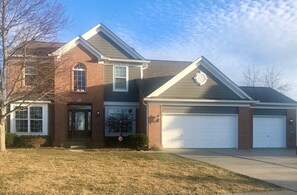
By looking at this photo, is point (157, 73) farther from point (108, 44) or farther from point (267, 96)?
point (267, 96)

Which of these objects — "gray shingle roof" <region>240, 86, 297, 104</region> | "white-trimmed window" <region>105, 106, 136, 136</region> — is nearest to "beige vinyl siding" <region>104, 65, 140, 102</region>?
"white-trimmed window" <region>105, 106, 136, 136</region>

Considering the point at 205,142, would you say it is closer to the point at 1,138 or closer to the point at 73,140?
the point at 73,140

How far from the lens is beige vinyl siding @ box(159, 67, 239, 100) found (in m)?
23.2

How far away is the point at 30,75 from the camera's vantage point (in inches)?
758

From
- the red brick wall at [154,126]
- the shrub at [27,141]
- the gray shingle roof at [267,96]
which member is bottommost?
the shrub at [27,141]

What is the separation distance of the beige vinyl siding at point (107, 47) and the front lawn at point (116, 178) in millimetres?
11599

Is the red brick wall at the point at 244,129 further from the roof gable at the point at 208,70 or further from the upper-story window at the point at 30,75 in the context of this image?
the upper-story window at the point at 30,75

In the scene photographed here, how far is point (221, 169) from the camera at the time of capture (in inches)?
543

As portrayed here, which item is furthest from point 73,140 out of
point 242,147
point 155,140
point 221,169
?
point 221,169

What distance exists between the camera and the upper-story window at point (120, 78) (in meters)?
25.3

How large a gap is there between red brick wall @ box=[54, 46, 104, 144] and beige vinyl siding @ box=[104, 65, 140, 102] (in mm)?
451

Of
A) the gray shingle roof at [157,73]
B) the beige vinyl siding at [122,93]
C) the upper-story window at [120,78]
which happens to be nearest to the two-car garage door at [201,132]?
the gray shingle roof at [157,73]

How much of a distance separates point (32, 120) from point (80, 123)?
313 centimetres

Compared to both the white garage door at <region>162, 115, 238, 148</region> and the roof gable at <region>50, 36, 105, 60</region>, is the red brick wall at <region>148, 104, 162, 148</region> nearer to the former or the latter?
the white garage door at <region>162, 115, 238, 148</region>
